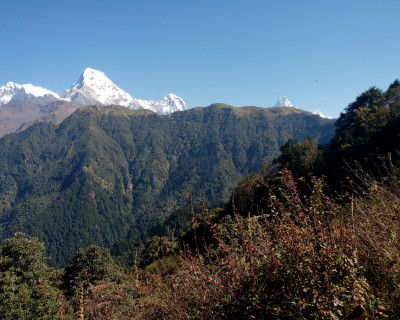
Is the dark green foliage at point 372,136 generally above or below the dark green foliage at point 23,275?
above

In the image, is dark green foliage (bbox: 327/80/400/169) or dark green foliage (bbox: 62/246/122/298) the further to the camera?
dark green foliage (bbox: 327/80/400/169)

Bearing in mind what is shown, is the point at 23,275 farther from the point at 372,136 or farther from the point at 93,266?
the point at 372,136

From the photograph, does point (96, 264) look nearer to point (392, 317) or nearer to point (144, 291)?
point (144, 291)

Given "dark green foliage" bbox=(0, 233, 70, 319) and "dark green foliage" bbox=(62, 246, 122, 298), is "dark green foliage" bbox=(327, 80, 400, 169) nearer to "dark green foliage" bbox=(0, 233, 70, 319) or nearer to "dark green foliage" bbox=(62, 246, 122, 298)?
"dark green foliage" bbox=(62, 246, 122, 298)

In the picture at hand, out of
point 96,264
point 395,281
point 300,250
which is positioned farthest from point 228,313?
point 96,264

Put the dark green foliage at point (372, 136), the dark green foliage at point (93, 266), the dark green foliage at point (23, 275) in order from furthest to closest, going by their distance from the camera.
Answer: the dark green foliage at point (372, 136) → the dark green foliage at point (93, 266) → the dark green foliage at point (23, 275)

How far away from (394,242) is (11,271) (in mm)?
22013

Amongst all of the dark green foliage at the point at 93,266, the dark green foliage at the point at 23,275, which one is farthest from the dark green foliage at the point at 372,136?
the dark green foliage at the point at 23,275

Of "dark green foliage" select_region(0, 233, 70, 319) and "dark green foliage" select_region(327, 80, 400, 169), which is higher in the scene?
"dark green foliage" select_region(327, 80, 400, 169)

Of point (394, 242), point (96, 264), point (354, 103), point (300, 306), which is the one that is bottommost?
point (96, 264)

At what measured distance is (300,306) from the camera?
79.9 inches

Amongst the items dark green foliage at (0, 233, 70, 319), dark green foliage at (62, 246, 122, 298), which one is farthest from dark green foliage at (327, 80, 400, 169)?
dark green foliage at (0, 233, 70, 319)

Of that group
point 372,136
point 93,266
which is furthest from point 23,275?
point 372,136

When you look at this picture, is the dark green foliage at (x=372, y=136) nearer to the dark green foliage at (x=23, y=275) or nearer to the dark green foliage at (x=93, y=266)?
the dark green foliage at (x=93, y=266)
